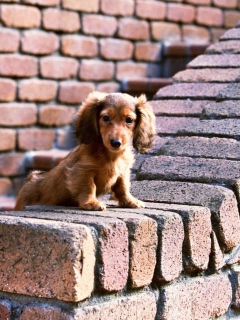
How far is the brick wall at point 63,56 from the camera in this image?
4.12 m

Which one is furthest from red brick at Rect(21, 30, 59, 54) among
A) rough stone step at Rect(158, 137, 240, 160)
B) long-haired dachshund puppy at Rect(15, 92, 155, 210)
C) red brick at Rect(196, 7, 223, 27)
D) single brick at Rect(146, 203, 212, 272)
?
single brick at Rect(146, 203, 212, 272)

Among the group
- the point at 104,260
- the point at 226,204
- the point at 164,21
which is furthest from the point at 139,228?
the point at 164,21

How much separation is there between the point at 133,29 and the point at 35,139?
1.08 metres

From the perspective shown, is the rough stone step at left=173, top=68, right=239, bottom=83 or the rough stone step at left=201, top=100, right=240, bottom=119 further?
the rough stone step at left=173, top=68, right=239, bottom=83

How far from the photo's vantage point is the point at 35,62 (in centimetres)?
426

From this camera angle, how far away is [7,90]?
411 centimetres

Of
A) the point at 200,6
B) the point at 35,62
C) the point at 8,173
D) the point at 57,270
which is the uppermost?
the point at 200,6

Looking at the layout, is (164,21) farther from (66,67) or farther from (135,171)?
(135,171)

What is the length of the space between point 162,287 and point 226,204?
368mm

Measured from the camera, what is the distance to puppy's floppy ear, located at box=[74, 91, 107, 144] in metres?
2.44

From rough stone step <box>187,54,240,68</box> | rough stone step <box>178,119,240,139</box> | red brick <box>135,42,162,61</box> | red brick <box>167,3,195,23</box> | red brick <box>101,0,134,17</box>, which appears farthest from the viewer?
red brick <box>167,3,195,23</box>

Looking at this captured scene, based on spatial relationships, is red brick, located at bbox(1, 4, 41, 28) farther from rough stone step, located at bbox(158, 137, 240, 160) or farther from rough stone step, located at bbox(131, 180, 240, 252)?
rough stone step, located at bbox(131, 180, 240, 252)

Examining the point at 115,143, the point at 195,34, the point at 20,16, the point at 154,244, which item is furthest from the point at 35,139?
the point at 154,244

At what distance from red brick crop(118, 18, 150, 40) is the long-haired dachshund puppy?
2295 millimetres
